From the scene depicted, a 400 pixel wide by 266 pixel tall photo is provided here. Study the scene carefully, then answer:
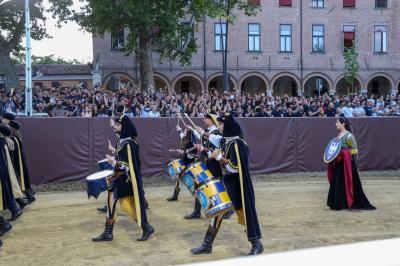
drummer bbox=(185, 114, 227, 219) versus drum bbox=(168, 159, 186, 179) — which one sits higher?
drummer bbox=(185, 114, 227, 219)

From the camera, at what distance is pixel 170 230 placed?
8922 mm

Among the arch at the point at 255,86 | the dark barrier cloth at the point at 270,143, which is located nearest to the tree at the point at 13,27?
the arch at the point at 255,86

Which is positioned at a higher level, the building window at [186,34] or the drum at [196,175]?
the building window at [186,34]

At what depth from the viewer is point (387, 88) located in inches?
1665

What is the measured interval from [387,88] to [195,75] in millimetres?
16485

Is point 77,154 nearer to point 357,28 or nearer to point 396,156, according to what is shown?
point 396,156

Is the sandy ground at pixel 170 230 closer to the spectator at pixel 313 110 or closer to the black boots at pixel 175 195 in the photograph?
the black boots at pixel 175 195

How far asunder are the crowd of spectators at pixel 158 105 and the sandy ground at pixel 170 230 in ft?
16.3

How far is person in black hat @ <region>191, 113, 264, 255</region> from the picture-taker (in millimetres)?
6996

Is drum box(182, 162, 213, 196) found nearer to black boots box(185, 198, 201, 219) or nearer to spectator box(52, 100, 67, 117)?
black boots box(185, 198, 201, 219)

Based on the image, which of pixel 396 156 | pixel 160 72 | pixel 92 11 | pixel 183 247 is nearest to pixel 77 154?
pixel 183 247

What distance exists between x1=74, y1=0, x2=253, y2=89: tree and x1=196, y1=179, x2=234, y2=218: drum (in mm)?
18741

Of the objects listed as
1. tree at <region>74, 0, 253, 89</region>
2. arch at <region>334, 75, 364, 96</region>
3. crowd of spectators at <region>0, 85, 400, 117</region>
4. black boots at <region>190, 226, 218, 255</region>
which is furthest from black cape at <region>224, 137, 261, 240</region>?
arch at <region>334, 75, 364, 96</region>

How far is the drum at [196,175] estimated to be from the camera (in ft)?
23.3
